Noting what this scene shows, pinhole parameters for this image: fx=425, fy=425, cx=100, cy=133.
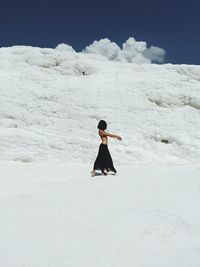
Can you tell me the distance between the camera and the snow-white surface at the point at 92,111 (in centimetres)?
1395

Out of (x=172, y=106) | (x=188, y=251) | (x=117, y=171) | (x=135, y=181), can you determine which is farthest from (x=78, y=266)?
(x=172, y=106)

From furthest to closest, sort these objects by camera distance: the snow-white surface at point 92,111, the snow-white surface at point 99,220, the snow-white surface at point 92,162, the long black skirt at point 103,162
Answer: the snow-white surface at point 92,111 < the long black skirt at point 103,162 < the snow-white surface at point 92,162 < the snow-white surface at point 99,220

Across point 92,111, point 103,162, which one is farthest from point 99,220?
point 92,111

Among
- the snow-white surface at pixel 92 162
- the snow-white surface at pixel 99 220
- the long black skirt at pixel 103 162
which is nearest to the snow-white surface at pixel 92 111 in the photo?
the snow-white surface at pixel 92 162

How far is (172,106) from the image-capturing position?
16.2 m

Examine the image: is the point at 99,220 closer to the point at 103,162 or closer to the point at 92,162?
the point at 103,162

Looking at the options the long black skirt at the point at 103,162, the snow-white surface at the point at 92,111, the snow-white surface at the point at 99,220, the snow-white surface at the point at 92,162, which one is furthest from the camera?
the snow-white surface at the point at 92,111

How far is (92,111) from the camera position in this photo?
50.3 ft

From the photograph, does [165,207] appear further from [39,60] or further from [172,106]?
[39,60]

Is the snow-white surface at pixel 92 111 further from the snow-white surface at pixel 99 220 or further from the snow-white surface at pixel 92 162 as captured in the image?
the snow-white surface at pixel 99 220

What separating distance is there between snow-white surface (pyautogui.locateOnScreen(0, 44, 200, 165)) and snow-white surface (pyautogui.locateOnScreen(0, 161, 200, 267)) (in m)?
1.80

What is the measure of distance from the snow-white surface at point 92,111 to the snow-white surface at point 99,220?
5.91ft

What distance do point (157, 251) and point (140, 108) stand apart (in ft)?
32.6

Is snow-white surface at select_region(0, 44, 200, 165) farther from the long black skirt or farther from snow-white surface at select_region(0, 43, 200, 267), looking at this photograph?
the long black skirt
